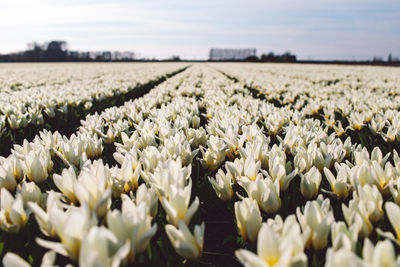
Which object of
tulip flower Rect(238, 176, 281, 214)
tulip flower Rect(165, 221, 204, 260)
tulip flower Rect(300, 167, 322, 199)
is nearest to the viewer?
tulip flower Rect(165, 221, 204, 260)

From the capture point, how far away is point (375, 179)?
154cm

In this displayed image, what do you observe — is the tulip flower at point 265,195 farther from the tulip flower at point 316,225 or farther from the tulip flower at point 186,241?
the tulip flower at point 186,241

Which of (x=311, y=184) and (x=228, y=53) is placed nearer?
(x=311, y=184)

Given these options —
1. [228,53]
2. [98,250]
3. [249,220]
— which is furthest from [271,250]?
[228,53]

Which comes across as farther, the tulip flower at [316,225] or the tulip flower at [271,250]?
the tulip flower at [316,225]

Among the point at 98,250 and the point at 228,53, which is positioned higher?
the point at 228,53

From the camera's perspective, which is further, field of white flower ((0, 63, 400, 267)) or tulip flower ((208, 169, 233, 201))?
tulip flower ((208, 169, 233, 201))

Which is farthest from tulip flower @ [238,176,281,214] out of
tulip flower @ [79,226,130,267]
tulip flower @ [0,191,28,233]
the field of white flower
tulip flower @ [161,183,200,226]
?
tulip flower @ [0,191,28,233]

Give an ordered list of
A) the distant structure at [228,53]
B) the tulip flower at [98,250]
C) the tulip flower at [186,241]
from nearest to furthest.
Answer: the tulip flower at [98,250], the tulip flower at [186,241], the distant structure at [228,53]

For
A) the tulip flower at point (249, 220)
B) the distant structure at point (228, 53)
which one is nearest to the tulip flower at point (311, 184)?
the tulip flower at point (249, 220)

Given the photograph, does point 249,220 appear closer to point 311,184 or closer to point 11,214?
point 311,184

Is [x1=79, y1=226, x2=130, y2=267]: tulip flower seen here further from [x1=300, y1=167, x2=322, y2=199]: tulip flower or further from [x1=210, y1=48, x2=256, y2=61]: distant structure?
[x1=210, y1=48, x2=256, y2=61]: distant structure

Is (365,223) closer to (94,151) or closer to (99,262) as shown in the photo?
(99,262)

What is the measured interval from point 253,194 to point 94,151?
136cm
